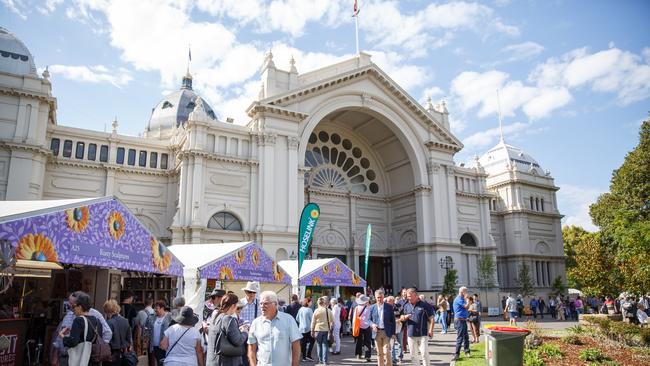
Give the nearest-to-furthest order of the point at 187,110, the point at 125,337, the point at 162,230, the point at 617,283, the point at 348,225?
the point at 125,337, the point at 617,283, the point at 162,230, the point at 348,225, the point at 187,110

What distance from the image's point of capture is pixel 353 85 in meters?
34.4

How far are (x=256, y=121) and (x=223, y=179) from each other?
4419mm

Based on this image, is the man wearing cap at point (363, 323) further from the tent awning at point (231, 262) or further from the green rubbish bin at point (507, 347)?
the green rubbish bin at point (507, 347)

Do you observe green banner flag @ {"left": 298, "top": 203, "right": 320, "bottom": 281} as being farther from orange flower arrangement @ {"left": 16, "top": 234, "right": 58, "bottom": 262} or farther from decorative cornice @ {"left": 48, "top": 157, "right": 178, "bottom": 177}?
decorative cornice @ {"left": 48, "top": 157, "right": 178, "bottom": 177}

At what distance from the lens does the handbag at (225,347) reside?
674 cm

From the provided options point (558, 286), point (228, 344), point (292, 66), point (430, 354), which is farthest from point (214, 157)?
point (558, 286)

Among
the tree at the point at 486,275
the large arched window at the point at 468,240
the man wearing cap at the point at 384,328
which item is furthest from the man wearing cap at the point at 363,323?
the large arched window at the point at 468,240

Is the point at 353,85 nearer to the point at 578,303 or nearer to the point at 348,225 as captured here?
the point at 348,225

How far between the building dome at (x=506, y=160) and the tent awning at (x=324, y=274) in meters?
32.4

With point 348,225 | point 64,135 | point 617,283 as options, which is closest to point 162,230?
point 64,135

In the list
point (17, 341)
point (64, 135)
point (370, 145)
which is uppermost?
point (370, 145)

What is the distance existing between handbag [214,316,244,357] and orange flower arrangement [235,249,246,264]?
7885 millimetres

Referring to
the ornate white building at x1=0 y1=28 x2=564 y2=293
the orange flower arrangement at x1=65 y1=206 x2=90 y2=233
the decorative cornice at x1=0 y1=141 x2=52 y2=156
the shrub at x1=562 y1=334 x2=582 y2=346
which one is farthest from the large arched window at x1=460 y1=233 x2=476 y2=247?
the orange flower arrangement at x1=65 y1=206 x2=90 y2=233

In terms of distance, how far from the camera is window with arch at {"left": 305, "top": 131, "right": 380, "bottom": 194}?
37156 millimetres
